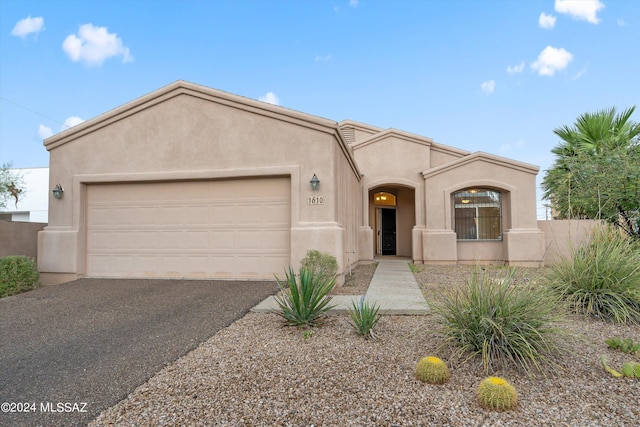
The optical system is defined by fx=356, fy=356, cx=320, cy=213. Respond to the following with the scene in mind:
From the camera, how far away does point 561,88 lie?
12992 mm

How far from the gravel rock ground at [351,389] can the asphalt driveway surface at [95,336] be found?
1.19 feet

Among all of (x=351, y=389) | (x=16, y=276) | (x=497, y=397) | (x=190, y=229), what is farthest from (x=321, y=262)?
(x=16, y=276)

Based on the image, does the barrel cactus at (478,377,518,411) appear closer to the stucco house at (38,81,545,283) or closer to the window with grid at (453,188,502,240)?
the stucco house at (38,81,545,283)

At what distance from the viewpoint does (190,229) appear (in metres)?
8.76

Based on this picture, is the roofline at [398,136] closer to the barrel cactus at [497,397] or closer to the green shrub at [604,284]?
the green shrub at [604,284]

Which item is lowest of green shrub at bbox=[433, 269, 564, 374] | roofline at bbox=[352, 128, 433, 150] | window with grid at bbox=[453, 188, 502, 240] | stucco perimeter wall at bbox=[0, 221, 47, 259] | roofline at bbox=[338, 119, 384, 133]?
green shrub at bbox=[433, 269, 564, 374]

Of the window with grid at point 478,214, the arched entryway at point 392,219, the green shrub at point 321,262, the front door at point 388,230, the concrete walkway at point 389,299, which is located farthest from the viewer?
the front door at point 388,230

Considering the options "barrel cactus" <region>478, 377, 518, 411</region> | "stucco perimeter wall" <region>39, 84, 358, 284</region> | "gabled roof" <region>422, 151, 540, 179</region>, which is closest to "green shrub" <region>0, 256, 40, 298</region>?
"stucco perimeter wall" <region>39, 84, 358, 284</region>

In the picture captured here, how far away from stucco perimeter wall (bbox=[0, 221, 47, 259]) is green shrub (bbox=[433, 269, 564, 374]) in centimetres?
1113

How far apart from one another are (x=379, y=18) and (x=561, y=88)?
715cm

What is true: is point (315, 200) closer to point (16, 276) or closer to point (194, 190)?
point (194, 190)

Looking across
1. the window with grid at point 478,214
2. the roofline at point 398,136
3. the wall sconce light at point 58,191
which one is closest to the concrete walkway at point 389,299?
the window with grid at point 478,214

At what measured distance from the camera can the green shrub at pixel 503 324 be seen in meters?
3.46

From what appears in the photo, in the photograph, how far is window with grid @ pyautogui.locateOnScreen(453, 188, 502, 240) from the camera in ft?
41.4
